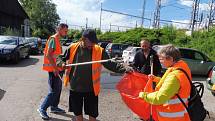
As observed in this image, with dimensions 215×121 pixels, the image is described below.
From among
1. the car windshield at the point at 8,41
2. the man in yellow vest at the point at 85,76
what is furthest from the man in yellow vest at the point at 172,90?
the car windshield at the point at 8,41

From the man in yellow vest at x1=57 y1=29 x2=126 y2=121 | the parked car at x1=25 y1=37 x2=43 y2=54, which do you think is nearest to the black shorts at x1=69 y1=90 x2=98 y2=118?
the man in yellow vest at x1=57 y1=29 x2=126 y2=121

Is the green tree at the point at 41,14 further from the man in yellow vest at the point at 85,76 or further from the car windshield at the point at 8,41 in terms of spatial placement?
the man in yellow vest at the point at 85,76

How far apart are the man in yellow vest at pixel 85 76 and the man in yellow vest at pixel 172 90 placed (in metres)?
1.44

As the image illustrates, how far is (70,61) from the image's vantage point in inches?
230

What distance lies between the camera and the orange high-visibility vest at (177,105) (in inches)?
161

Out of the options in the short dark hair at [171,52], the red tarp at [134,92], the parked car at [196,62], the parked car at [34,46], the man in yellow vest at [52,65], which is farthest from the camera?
the parked car at [34,46]

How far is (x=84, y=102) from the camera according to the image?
5793 mm

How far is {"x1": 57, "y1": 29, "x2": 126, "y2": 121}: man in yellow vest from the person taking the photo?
565 centimetres

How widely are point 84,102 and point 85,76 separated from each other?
1.41 feet

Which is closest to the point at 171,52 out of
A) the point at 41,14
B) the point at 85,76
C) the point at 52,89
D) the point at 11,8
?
the point at 85,76

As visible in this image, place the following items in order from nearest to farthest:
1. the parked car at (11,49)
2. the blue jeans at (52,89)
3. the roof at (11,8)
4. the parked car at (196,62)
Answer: the blue jeans at (52,89) < the parked car at (196,62) < the parked car at (11,49) < the roof at (11,8)

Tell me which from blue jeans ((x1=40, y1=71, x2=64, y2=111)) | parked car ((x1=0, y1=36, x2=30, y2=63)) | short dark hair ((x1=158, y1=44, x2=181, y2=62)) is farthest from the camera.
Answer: parked car ((x1=0, y1=36, x2=30, y2=63))

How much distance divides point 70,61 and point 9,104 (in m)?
3.55

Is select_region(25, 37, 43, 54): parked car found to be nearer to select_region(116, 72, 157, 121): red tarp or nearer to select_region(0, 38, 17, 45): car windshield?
select_region(0, 38, 17, 45): car windshield
